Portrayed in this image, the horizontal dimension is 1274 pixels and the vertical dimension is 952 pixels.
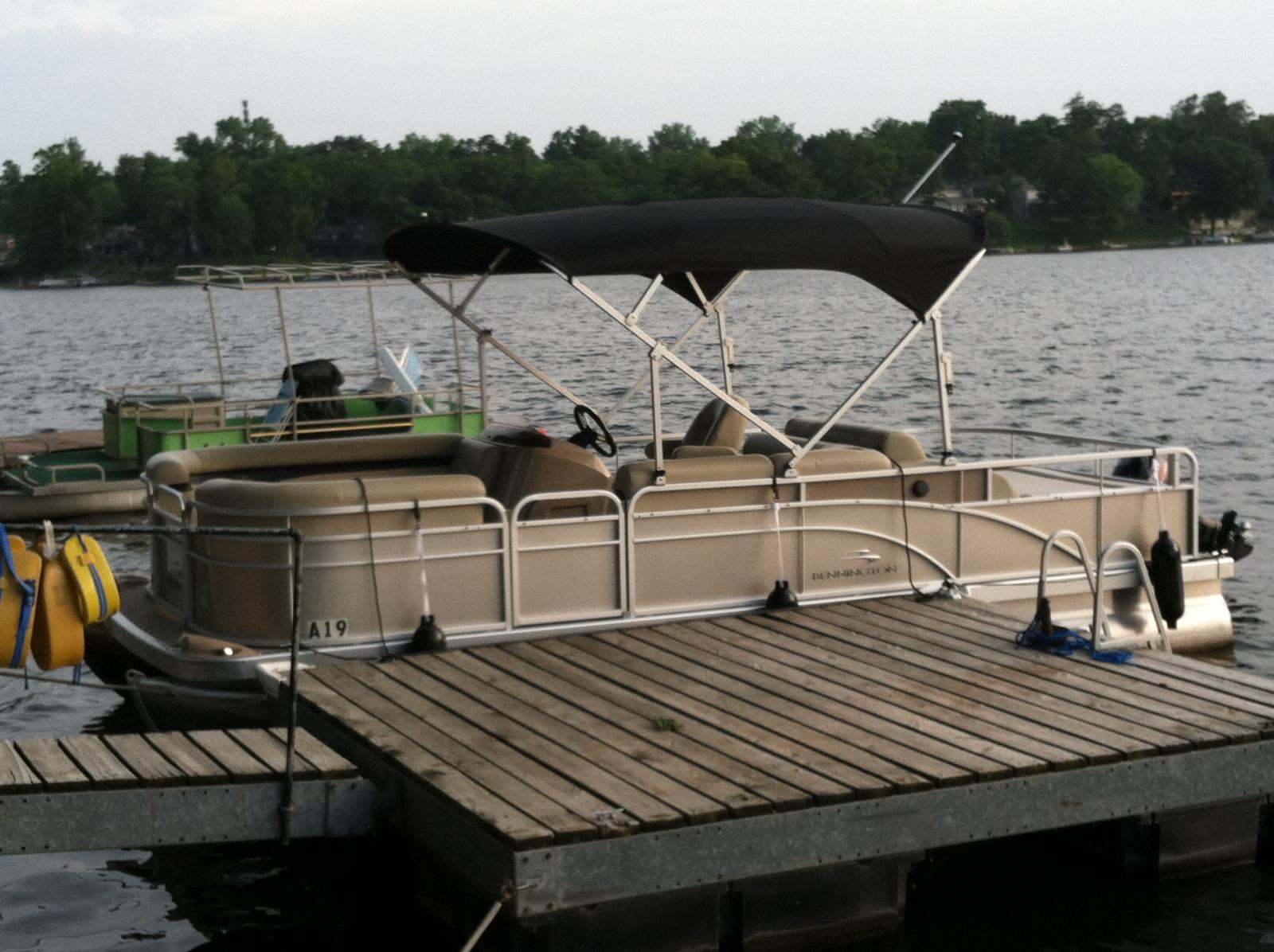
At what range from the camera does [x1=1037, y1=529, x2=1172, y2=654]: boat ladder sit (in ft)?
29.3

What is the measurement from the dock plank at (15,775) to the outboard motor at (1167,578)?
6.74 m

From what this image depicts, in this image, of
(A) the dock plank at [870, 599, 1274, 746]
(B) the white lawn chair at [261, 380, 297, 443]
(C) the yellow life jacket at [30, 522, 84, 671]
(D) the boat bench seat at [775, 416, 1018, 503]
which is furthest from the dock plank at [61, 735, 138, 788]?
(B) the white lawn chair at [261, 380, 297, 443]

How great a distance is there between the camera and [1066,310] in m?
63.5

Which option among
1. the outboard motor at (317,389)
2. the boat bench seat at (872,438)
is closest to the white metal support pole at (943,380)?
the boat bench seat at (872,438)

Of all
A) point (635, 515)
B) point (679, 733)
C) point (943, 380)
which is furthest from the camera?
point (943, 380)

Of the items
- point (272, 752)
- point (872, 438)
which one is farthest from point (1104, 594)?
point (272, 752)

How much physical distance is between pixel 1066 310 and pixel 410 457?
180 ft

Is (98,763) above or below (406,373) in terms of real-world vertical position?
below

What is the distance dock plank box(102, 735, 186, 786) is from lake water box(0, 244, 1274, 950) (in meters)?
1.17

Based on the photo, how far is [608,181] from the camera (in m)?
130

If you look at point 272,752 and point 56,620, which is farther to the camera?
point 56,620

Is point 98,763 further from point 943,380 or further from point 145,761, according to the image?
point 943,380

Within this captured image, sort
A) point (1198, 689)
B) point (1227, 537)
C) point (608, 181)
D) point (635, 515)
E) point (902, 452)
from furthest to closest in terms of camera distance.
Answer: point (608, 181) → point (1227, 537) → point (902, 452) → point (635, 515) → point (1198, 689)

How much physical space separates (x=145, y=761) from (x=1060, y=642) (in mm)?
4587
